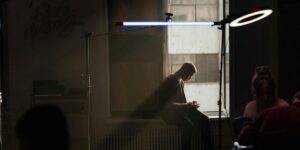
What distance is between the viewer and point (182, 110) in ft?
21.6

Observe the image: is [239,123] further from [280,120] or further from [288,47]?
[288,47]

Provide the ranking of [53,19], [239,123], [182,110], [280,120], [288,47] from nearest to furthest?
[280,120] < [239,123] < [182,110] < [53,19] < [288,47]

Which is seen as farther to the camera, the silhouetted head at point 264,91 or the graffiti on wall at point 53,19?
the graffiti on wall at point 53,19

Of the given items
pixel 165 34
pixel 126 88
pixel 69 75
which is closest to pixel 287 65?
pixel 165 34

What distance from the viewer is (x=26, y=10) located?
732 cm

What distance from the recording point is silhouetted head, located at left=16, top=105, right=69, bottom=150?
8.80 feet

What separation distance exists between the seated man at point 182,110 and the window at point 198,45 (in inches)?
33.5

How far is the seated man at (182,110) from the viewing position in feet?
21.5

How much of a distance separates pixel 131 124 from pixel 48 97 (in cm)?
126

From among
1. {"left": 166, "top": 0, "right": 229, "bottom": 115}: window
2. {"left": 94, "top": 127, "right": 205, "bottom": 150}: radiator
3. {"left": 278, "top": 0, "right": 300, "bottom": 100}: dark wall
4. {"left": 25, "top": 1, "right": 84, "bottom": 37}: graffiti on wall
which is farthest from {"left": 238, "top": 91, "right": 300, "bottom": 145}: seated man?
{"left": 25, "top": 1, "right": 84, "bottom": 37}: graffiti on wall

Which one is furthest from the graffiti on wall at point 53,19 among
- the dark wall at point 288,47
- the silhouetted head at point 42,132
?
the silhouetted head at point 42,132

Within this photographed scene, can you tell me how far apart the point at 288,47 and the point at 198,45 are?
52.8 inches

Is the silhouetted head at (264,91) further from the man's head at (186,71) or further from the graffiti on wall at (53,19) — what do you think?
the graffiti on wall at (53,19)

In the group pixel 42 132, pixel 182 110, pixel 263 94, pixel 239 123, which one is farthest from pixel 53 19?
pixel 42 132
